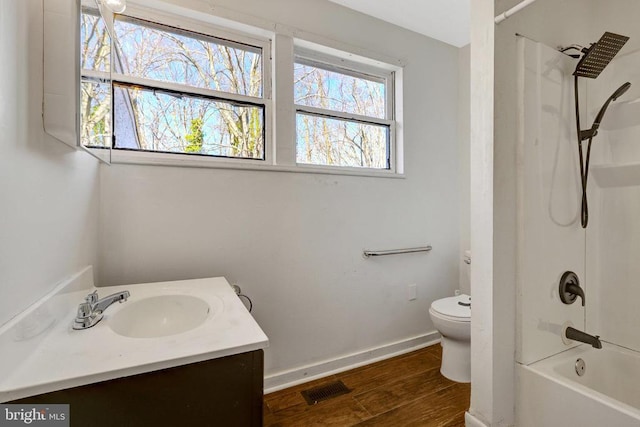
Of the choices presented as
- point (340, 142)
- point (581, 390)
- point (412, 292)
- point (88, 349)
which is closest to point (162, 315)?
point (88, 349)

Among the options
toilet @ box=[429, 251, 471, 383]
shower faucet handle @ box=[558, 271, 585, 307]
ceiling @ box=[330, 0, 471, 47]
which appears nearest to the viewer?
shower faucet handle @ box=[558, 271, 585, 307]

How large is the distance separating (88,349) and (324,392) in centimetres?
140

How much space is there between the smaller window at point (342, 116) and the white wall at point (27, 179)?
4.37 ft

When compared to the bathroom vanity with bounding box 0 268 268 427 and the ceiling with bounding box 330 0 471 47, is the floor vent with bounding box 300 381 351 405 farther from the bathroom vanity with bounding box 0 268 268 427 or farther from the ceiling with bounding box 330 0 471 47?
the ceiling with bounding box 330 0 471 47

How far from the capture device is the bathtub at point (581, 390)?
1.08 m

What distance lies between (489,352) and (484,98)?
3.65 ft

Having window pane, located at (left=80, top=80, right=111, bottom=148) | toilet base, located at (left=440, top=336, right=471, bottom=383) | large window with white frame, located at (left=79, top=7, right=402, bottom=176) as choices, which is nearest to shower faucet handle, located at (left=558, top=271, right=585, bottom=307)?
toilet base, located at (left=440, top=336, right=471, bottom=383)

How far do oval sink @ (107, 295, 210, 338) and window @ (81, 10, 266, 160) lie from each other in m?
0.80

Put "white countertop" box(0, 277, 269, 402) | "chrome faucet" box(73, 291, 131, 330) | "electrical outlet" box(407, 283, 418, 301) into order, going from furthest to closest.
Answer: "electrical outlet" box(407, 283, 418, 301), "chrome faucet" box(73, 291, 131, 330), "white countertop" box(0, 277, 269, 402)

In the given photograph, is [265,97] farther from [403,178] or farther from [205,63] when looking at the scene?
[403,178]

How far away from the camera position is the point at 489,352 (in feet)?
4.33

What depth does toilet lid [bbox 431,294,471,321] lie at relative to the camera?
1.87 meters

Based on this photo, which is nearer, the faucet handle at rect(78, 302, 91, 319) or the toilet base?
the faucet handle at rect(78, 302, 91, 319)

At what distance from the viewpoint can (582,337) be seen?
1399 millimetres
